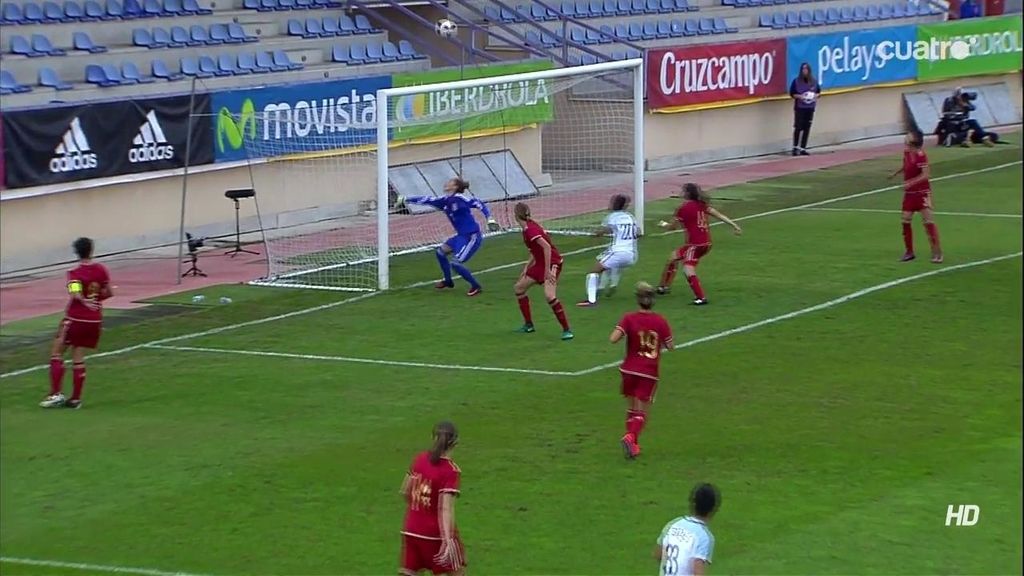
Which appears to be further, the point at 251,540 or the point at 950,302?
the point at 950,302

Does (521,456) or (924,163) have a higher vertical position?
(924,163)

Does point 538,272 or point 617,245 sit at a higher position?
point 617,245

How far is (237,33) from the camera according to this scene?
31.4 metres

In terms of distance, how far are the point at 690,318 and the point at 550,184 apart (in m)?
13.0

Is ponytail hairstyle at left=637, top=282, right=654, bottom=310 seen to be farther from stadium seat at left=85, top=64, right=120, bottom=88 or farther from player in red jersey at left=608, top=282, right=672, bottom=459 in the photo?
stadium seat at left=85, top=64, right=120, bottom=88

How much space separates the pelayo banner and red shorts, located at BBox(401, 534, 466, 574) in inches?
1088

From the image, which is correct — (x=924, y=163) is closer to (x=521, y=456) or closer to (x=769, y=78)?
(x=521, y=456)

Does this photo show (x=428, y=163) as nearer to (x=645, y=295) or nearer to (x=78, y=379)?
(x=78, y=379)

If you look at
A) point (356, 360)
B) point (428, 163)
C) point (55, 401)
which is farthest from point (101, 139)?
point (55, 401)

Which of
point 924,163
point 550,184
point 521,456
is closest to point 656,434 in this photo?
point 521,456

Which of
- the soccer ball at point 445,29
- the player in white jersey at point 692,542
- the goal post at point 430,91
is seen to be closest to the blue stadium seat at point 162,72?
the goal post at point 430,91

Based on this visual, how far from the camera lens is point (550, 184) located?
3378cm

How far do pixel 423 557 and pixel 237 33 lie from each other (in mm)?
22749

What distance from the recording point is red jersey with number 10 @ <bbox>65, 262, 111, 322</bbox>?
16344 mm
